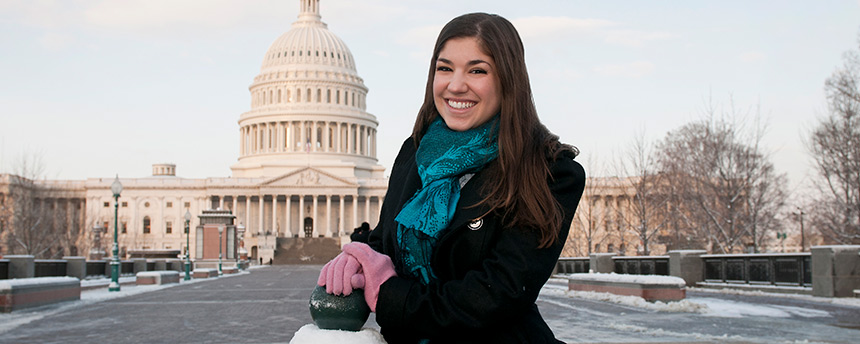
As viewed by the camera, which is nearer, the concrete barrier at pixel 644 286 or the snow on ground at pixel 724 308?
the snow on ground at pixel 724 308

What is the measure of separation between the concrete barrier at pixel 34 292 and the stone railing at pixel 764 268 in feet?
60.6

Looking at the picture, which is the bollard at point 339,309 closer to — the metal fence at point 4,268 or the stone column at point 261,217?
the metal fence at point 4,268

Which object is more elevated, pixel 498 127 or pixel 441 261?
pixel 498 127

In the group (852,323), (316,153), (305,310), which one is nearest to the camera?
(852,323)

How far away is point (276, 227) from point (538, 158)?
4744 inches

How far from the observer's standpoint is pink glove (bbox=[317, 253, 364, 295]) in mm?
2961

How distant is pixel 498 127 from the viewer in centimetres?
329

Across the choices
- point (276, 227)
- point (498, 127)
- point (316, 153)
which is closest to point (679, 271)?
point (498, 127)

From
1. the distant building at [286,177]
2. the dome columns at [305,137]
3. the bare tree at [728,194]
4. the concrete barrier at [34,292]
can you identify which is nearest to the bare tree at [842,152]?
the bare tree at [728,194]

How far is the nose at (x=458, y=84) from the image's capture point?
329 centimetres

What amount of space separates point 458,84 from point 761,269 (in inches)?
969

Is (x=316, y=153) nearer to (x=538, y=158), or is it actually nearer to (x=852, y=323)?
(x=852, y=323)

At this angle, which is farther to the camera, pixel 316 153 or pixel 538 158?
pixel 316 153

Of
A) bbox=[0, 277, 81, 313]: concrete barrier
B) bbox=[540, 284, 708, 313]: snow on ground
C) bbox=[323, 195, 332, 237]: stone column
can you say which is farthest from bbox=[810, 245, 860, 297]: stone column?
bbox=[323, 195, 332, 237]: stone column
